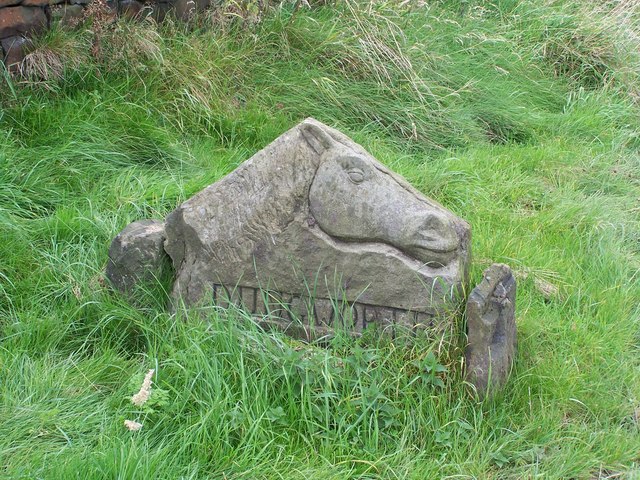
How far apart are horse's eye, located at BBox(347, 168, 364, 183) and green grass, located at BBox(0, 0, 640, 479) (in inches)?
25.6

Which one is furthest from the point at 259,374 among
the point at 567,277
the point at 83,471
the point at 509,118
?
the point at 509,118

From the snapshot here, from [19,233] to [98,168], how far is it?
799 millimetres

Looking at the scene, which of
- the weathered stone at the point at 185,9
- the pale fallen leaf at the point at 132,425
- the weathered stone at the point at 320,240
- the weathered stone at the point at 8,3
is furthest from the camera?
the weathered stone at the point at 185,9

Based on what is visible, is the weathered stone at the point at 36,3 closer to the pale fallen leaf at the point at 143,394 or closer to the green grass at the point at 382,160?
the green grass at the point at 382,160

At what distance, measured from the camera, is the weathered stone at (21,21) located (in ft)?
16.7

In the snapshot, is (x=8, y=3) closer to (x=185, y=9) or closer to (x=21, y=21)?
(x=21, y=21)

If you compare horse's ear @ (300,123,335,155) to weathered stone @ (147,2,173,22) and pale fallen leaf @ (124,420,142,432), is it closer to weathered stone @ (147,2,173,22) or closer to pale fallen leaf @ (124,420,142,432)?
pale fallen leaf @ (124,420,142,432)

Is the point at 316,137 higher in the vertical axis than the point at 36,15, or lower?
higher

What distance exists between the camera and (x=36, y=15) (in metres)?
5.25

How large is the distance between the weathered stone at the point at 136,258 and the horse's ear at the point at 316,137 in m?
0.74

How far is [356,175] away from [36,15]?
9.58ft

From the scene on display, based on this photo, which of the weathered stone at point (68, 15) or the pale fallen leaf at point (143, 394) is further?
the weathered stone at point (68, 15)

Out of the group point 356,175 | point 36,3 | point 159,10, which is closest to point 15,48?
point 36,3

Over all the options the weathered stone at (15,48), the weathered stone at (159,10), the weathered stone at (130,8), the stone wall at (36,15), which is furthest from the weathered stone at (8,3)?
the weathered stone at (159,10)
